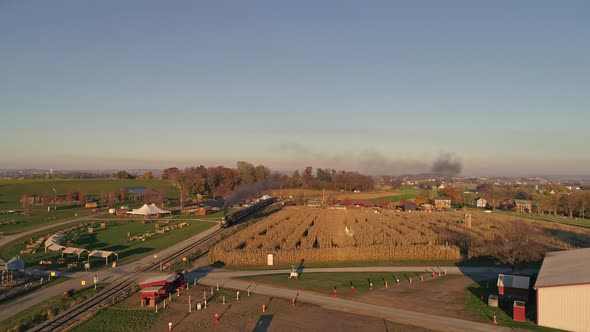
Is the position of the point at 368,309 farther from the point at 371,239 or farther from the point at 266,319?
the point at 371,239

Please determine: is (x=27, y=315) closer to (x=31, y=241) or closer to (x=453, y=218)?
(x=31, y=241)

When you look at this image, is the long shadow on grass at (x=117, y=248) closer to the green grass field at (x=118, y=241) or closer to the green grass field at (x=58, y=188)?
the green grass field at (x=118, y=241)

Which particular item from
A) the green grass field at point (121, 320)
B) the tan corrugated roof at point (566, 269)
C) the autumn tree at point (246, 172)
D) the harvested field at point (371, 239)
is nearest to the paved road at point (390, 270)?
the harvested field at point (371, 239)

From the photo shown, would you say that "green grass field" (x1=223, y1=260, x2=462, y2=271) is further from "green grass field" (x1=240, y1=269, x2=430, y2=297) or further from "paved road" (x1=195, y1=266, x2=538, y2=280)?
"green grass field" (x1=240, y1=269, x2=430, y2=297)

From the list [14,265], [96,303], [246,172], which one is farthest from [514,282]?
[246,172]

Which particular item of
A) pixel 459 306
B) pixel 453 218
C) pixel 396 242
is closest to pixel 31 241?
pixel 396 242

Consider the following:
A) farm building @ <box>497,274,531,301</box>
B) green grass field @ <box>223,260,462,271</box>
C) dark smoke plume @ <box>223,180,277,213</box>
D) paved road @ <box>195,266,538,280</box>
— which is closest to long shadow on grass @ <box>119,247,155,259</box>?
paved road @ <box>195,266,538,280</box>
